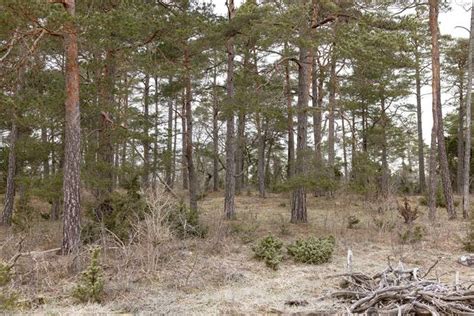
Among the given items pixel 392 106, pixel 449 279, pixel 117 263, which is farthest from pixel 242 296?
pixel 392 106

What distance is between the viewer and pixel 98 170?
1030 centimetres

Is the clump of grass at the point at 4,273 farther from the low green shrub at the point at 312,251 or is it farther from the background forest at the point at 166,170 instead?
the low green shrub at the point at 312,251

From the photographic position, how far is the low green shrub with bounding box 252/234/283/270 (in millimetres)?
8172

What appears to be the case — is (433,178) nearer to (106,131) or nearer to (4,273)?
(106,131)

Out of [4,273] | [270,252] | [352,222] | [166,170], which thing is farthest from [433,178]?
[4,273]

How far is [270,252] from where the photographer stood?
8523mm

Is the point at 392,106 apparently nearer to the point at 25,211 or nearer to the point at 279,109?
the point at 279,109

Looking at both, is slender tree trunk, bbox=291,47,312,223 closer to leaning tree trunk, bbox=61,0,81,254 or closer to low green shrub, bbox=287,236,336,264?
low green shrub, bbox=287,236,336,264

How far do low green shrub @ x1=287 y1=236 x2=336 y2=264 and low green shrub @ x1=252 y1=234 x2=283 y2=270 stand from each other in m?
0.33

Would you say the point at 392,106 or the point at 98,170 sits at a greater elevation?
the point at 392,106

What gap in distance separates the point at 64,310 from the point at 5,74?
4175 millimetres

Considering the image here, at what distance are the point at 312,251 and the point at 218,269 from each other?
218 centimetres

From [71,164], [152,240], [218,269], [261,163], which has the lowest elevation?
[218,269]

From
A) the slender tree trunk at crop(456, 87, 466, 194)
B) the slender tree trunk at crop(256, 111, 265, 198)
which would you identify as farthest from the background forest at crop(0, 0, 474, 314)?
the slender tree trunk at crop(456, 87, 466, 194)
